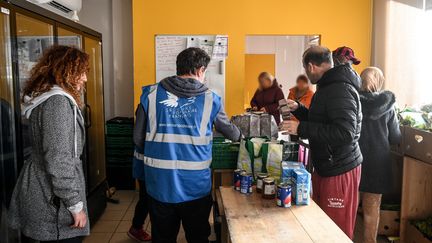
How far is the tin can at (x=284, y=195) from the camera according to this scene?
1743 mm

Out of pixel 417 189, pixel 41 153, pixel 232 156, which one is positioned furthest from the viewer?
pixel 417 189

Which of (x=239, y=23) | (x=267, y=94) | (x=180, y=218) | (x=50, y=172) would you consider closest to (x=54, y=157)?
(x=50, y=172)

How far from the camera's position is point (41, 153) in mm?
1605

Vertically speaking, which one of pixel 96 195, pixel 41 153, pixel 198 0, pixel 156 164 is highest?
pixel 198 0

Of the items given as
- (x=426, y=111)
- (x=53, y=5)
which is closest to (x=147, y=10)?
(x=53, y=5)

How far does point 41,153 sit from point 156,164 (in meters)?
0.58

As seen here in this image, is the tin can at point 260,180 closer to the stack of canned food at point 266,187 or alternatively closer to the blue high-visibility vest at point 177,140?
the stack of canned food at point 266,187

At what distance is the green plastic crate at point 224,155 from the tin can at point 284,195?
19.0 inches

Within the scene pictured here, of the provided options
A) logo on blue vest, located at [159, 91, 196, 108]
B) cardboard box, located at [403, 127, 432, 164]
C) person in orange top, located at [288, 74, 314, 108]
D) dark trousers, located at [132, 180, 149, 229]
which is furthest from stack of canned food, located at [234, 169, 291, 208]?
person in orange top, located at [288, 74, 314, 108]

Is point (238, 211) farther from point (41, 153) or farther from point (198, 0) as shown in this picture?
point (198, 0)

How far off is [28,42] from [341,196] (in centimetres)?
223

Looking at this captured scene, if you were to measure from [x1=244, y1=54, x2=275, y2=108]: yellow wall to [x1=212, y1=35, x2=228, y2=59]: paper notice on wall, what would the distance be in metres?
2.04

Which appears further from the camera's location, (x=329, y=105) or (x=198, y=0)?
(x=198, y=0)

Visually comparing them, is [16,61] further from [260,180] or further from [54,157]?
[260,180]
